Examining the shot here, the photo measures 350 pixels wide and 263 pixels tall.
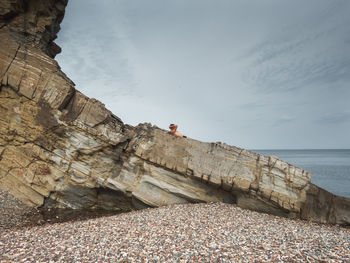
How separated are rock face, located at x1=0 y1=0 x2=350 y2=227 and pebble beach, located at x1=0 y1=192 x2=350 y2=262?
6.87 ft

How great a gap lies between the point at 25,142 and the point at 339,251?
65.3 ft

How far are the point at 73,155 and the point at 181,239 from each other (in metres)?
10.4

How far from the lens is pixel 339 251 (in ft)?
26.9

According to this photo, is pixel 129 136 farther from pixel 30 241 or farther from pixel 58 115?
pixel 30 241

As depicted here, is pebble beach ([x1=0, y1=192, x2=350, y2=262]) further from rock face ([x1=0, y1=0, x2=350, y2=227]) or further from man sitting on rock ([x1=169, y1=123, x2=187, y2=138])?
man sitting on rock ([x1=169, y1=123, x2=187, y2=138])

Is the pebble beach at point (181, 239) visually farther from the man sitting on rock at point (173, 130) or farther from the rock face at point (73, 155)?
the man sitting on rock at point (173, 130)

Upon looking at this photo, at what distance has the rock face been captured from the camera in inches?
564

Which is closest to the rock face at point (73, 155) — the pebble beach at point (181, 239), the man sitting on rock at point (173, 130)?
the man sitting on rock at point (173, 130)

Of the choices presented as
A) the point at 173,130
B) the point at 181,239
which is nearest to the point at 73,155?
the point at 173,130

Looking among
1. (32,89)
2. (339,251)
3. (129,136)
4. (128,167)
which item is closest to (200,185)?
(128,167)

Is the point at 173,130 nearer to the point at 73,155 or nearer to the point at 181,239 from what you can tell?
the point at 73,155

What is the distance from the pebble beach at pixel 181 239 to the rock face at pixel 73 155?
6.87ft

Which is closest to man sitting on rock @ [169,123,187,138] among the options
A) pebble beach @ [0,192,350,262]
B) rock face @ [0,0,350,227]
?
rock face @ [0,0,350,227]

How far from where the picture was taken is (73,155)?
14578 mm
